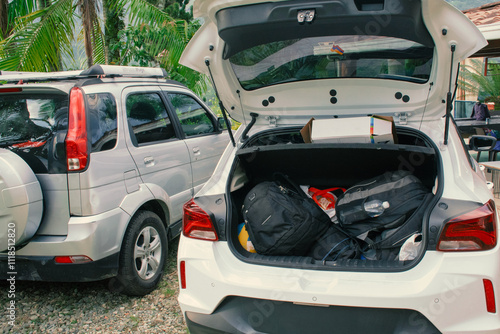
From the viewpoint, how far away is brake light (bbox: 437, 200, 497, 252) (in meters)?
1.92

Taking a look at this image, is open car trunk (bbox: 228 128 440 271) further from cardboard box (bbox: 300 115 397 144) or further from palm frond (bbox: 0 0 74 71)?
palm frond (bbox: 0 0 74 71)

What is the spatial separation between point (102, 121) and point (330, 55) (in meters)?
1.77

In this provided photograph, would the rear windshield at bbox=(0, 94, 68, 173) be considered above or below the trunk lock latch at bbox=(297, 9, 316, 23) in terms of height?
below

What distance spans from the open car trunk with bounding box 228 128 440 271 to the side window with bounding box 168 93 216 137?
58.6 inches

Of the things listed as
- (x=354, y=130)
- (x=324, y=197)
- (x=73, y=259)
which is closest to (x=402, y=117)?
(x=354, y=130)

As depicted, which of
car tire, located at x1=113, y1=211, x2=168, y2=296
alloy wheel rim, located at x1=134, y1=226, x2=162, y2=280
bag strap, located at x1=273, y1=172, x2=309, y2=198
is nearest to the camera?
bag strap, located at x1=273, y1=172, x2=309, y2=198

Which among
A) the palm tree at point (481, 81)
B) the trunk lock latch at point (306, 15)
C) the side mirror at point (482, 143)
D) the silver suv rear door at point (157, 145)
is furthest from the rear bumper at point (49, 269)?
the palm tree at point (481, 81)

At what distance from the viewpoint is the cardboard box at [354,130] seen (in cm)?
263

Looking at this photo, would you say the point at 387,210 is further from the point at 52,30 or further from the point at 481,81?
the point at 481,81

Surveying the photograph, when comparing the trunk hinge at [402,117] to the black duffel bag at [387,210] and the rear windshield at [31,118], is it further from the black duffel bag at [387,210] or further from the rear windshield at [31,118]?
the rear windshield at [31,118]

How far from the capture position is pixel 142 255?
3.46 m

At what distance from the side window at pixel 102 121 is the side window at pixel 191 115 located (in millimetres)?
1045

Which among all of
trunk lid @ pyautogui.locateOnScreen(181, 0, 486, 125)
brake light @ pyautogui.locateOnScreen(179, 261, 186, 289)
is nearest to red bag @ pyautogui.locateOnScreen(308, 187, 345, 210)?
trunk lid @ pyautogui.locateOnScreen(181, 0, 486, 125)

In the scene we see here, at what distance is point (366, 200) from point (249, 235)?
744 mm
